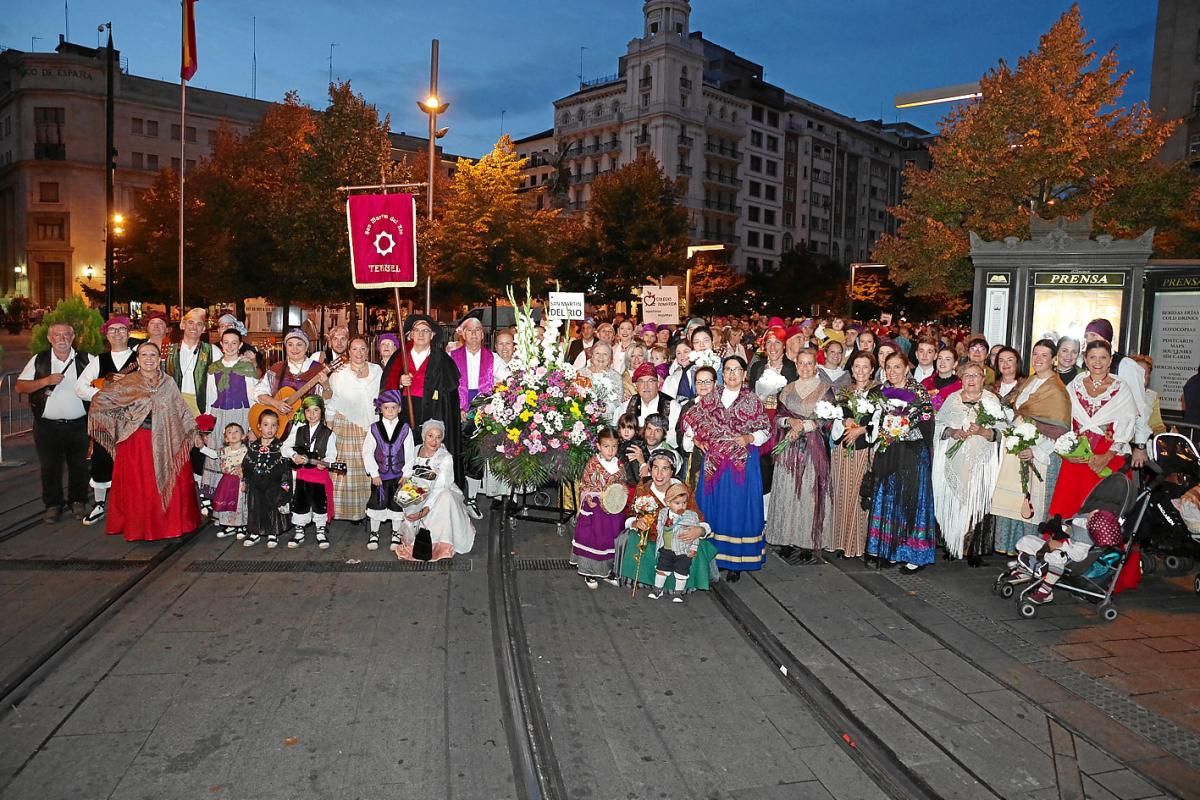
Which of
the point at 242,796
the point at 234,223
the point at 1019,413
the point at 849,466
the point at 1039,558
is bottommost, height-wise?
the point at 242,796

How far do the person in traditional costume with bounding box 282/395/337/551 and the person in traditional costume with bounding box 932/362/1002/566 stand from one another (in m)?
6.02

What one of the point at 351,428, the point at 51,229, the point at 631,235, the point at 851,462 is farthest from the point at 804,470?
the point at 51,229

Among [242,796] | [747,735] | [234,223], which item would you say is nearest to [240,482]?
[242,796]

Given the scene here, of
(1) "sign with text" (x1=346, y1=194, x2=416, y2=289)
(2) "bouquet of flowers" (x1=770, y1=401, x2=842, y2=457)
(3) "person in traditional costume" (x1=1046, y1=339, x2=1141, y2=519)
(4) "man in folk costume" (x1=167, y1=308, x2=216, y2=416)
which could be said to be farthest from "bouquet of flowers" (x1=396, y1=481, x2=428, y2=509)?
(3) "person in traditional costume" (x1=1046, y1=339, x2=1141, y2=519)

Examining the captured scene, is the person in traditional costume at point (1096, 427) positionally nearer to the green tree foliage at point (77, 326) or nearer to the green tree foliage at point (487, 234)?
the green tree foliage at point (77, 326)

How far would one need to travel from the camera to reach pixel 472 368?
9727mm

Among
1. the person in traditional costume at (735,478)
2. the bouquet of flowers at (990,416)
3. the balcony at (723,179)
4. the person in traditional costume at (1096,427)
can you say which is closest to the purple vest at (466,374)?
the person in traditional costume at (735,478)

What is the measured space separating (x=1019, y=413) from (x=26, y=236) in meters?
76.1

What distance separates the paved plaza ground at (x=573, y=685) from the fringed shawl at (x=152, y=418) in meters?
0.91

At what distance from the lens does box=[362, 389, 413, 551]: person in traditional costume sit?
26.9 ft

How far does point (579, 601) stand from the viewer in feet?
22.5

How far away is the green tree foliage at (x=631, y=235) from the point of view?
38344 millimetres

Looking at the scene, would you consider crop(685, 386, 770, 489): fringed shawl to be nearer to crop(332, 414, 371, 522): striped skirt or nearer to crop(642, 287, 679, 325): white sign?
crop(332, 414, 371, 522): striped skirt

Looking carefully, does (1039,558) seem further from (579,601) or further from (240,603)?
(240,603)
